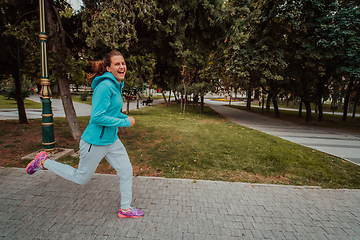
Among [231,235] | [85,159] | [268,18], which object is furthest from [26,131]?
[268,18]

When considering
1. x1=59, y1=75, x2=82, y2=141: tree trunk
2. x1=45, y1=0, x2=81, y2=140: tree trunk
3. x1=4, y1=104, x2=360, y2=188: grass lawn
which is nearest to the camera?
x1=4, y1=104, x2=360, y2=188: grass lawn

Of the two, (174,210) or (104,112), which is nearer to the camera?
(104,112)

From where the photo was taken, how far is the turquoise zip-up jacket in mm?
2459

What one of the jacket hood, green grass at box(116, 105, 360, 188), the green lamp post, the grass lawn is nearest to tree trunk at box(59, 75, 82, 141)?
the grass lawn

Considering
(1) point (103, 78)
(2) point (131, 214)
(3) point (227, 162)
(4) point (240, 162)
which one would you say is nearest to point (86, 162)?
(2) point (131, 214)

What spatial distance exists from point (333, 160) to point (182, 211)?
5519 millimetres

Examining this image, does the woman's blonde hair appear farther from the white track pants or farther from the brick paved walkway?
the brick paved walkway

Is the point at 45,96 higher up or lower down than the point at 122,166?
higher up

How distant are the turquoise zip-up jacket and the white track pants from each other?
0.11 m

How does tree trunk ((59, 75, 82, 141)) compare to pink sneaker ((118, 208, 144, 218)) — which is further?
tree trunk ((59, 75, 82, 141))

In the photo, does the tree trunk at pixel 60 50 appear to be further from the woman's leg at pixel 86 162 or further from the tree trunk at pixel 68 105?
the woman's leg at pixel 86 162

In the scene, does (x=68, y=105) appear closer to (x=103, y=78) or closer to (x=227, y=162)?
(x=103, y=78)

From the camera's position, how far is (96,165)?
8.88ft

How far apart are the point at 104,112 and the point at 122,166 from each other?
Answer: 0.82 metres
